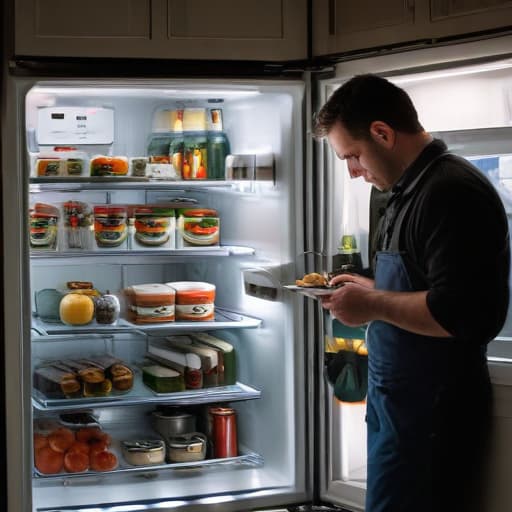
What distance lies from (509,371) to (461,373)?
0.26 meters

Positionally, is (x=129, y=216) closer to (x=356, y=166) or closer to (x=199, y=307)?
(x=199, y=307)

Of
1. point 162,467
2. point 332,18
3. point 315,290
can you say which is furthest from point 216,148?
point 162,467

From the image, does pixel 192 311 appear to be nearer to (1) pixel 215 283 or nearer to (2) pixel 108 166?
(1) pixel 215 283

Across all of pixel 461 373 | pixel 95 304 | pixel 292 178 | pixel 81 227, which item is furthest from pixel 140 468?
pixel 461 373

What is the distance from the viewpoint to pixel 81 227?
300 centimetres

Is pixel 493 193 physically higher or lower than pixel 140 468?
higher

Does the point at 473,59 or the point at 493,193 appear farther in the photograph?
the point at 473,59

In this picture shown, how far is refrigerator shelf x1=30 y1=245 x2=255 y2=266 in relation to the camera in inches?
114

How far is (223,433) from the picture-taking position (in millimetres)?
3215

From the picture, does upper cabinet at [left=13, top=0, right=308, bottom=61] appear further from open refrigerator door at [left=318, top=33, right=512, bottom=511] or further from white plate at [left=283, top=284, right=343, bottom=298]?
white plate at [left=283, top=284, right=343, bottom=298]

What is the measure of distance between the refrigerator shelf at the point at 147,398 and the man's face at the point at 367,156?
102 centimetres

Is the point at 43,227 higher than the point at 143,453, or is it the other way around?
the point at 43,227

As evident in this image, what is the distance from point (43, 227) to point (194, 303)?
1.80ft

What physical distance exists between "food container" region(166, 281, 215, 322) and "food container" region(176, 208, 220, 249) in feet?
0.50
